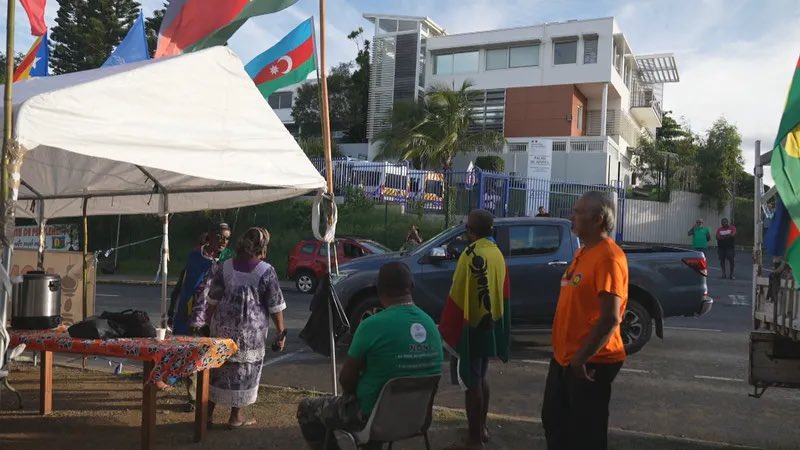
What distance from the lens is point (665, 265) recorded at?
29.5 ft

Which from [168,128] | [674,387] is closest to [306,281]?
[674,387]

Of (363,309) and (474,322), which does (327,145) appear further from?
(363,309)

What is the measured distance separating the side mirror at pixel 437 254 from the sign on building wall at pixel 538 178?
1360cm

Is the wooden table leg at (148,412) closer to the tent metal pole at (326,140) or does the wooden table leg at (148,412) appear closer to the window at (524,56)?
the tent metal pole at (326,140)

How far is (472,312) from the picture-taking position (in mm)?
4914

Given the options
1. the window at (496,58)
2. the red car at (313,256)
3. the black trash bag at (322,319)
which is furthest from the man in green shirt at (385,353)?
the window at (496,58)

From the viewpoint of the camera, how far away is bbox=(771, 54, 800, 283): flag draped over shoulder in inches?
167

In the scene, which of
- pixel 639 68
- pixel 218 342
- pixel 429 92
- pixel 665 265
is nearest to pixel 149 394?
pixel 218 342

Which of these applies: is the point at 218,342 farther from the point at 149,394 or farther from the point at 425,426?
the point at 425,426

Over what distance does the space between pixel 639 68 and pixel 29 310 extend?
41.9m

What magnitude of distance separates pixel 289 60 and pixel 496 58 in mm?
28543

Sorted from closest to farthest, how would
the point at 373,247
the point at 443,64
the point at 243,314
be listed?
1. the point at 243,314
2. the point at 373,247
3. the point at 443,64

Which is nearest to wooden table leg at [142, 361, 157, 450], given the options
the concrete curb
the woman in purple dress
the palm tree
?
the woman in purple dress

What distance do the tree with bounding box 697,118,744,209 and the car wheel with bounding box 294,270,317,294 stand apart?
71.4 feet
